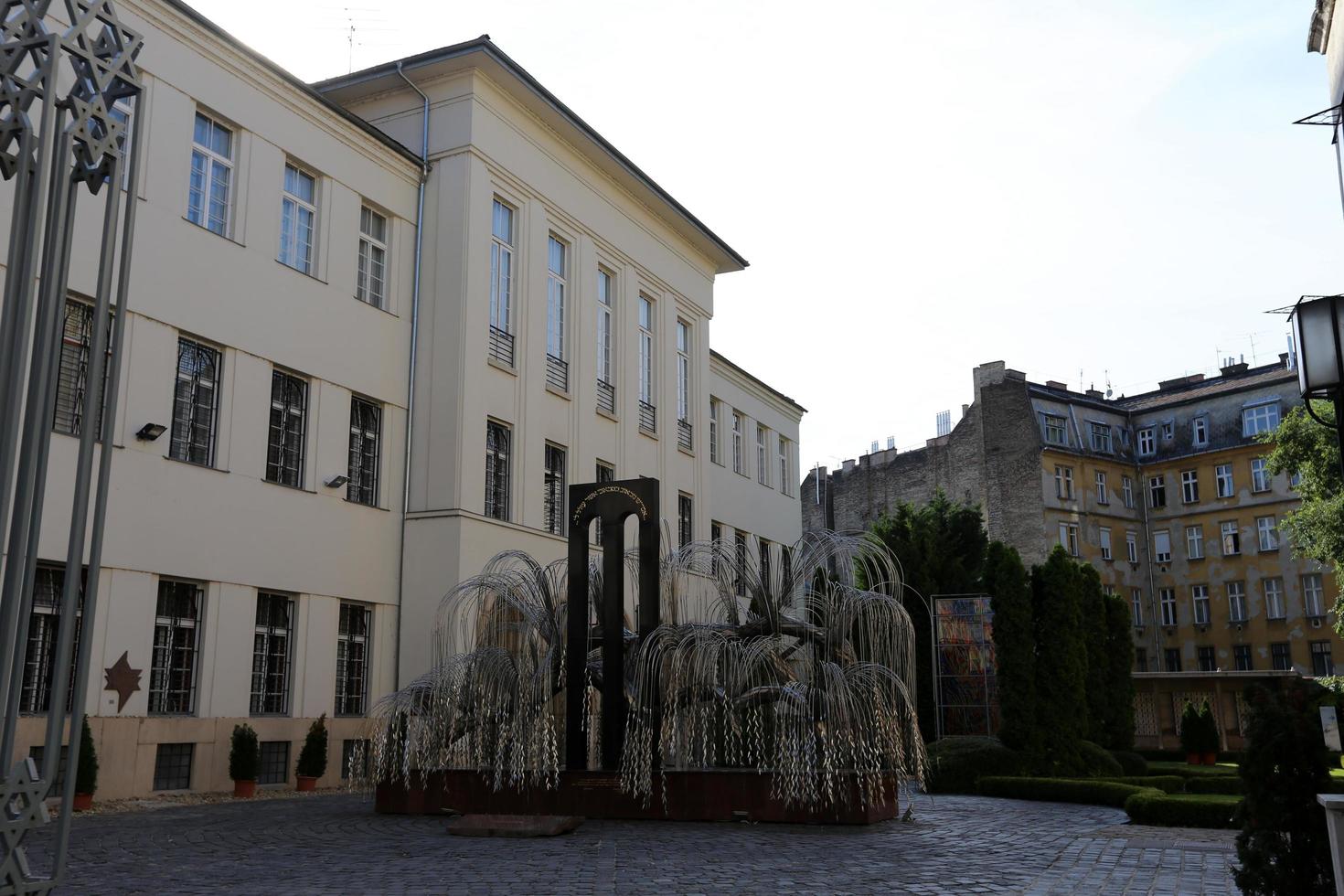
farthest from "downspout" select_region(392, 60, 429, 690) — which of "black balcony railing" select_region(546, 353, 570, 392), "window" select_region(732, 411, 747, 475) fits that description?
"window" select_region(732, 411, 747, 475)

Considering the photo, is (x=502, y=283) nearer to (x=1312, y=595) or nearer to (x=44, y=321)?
(x=44, y=321)

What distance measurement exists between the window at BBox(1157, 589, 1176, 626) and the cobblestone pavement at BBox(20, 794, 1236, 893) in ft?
155

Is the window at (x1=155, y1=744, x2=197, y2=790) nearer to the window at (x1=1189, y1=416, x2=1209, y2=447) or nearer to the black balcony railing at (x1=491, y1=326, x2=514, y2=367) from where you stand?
the black balcony railing at (x1=491, y1=326, x2=514, y2=367)

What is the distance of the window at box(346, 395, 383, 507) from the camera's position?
2256 cm

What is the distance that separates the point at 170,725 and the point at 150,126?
9.15m

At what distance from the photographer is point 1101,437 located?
5966cm

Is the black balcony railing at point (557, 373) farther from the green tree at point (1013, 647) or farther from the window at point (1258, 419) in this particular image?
the window at point (1258, 419)

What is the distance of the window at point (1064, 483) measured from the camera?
56.1m

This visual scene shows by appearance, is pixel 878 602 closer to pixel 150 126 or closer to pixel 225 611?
pixel 225 611

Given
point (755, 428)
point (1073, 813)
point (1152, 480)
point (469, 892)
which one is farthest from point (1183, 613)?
point (469, 892)

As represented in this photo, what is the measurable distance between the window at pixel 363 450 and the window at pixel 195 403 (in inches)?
124

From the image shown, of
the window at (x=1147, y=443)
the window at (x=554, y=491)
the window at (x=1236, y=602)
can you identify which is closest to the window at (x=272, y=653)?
the window at (x=554, y=491)

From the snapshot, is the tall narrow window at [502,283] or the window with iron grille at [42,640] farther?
the tall narrow window at [502,283]

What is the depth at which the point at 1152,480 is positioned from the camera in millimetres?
60281
